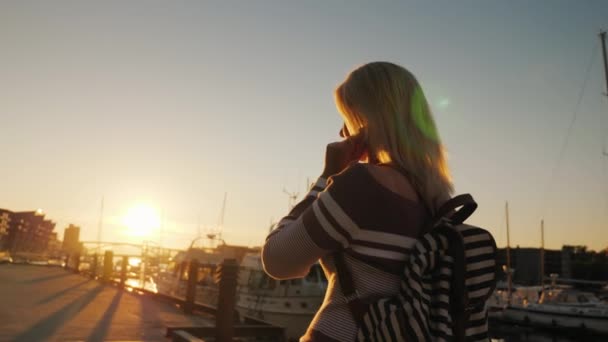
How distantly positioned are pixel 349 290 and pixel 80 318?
931 cm

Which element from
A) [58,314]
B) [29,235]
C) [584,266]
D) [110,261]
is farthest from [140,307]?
[29,235]

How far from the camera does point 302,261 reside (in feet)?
5.15

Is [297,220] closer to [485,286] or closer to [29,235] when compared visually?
[485,286]

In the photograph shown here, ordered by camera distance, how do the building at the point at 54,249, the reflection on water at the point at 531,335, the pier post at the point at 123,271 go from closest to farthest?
the pier post at the point at 123,271 → the reflection on water at the point at 531,335 → the building at the point at 54,249

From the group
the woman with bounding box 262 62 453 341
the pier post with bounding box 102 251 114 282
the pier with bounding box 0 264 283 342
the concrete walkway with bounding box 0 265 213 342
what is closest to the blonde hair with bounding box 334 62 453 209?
the woman with bounding box 262 62 453 341

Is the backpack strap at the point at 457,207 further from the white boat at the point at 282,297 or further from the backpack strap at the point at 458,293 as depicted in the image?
the white boat at the point at 282,297

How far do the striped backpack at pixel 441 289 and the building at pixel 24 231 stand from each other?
9368 centimetres

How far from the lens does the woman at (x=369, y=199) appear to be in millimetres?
1475

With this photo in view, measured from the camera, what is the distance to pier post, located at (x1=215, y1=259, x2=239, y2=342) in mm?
7926

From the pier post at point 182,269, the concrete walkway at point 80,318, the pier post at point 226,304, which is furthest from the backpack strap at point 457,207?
the pier post at point 182,269

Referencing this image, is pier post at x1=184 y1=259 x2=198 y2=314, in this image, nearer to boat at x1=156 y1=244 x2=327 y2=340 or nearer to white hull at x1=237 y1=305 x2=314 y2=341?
boat at x1=156 y1=244 x2=327 y2=340

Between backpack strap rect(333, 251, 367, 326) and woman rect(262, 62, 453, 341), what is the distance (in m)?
0.02

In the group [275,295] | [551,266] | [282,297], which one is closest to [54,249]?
[275,295]

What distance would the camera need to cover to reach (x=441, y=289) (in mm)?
1488
